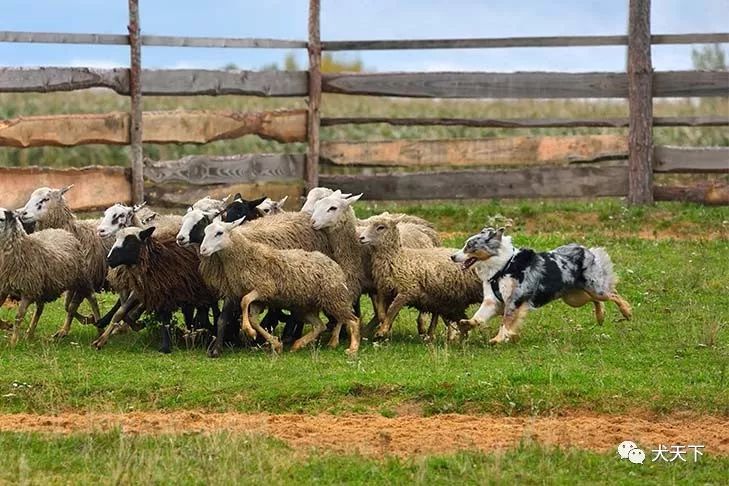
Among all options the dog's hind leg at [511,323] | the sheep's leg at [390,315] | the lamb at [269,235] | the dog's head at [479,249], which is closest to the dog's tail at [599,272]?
the dog's hind leg at [511,323]

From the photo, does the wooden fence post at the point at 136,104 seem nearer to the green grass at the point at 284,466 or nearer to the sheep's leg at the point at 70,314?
the sheep's leg at the point at 70,314

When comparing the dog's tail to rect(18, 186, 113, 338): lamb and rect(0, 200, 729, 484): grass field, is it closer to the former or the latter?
rect(0, 200, 729, 484): grass field

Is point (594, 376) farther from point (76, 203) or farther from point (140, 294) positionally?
point (76, 203)

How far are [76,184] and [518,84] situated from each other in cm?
631

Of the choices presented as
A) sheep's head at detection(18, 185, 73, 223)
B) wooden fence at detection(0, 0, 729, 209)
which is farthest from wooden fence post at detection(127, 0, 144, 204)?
sheep's head at detection(18, 185, 73, 223)

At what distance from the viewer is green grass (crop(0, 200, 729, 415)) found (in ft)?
35.2

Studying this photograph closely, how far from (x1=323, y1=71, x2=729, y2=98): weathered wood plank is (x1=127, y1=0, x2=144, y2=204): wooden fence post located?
2927mm

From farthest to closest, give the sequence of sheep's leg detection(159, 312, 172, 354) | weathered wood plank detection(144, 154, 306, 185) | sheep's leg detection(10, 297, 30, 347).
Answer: weathered wood plank detection(144, 154, 306, 185)
sheep's leg detection(10, 297, 30, 347)
sheep's leg detection(159, 312, 172, 354)

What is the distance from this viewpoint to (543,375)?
436 inches

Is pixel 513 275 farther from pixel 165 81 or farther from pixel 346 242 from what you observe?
pixel 165 81

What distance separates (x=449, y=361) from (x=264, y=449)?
111 inches

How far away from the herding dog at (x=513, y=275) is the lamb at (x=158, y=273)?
2255mm

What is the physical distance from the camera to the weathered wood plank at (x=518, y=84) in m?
20.9
